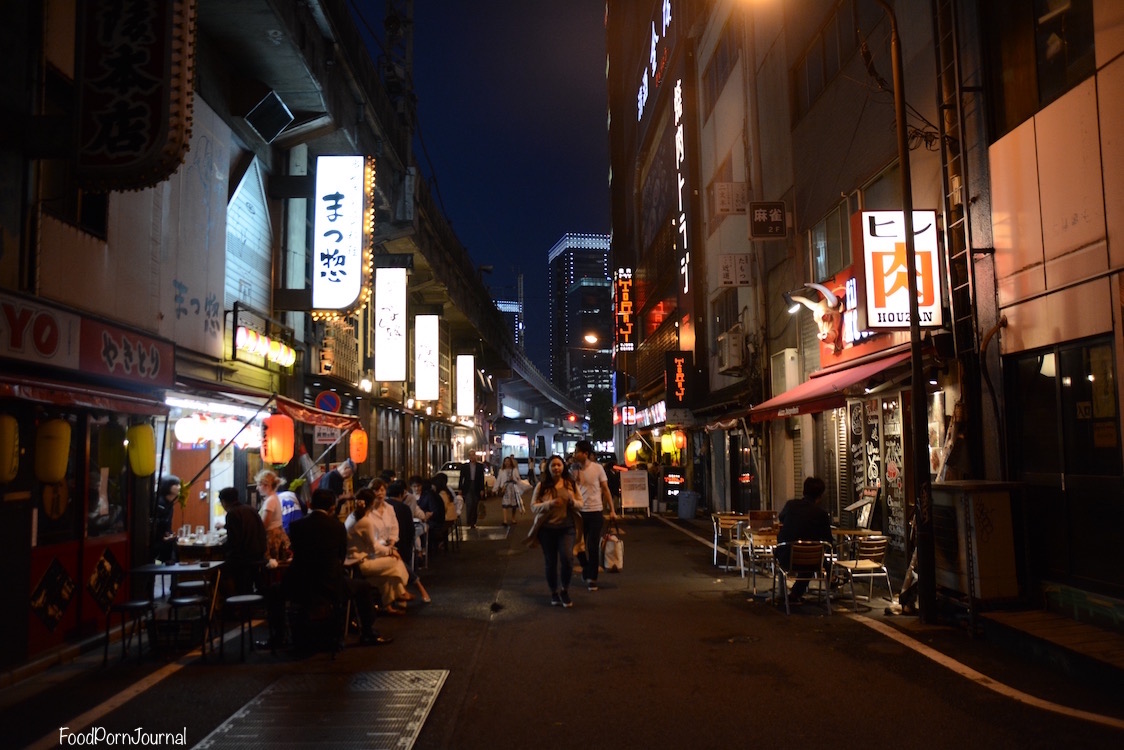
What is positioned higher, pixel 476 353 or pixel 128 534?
pixel 476 353

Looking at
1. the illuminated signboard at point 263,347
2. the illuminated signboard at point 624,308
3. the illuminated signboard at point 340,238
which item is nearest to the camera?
the illuminated signboard at point 263,347

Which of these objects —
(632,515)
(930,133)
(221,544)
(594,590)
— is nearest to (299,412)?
(221,544)

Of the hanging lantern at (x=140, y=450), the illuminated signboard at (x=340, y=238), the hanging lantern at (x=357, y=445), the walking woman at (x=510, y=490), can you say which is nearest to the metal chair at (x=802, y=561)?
the hanging lantern at (x=140, y=450)

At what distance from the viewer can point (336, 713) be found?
637cm

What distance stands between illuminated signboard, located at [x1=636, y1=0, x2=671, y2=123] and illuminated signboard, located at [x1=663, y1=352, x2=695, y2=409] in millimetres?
12976

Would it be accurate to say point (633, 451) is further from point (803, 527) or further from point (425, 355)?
point (803, 527)

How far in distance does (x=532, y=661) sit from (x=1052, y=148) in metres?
7.71

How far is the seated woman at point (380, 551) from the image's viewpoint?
10.2 m

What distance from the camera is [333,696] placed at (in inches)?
270

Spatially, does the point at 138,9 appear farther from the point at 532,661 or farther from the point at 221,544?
the point at 532,661

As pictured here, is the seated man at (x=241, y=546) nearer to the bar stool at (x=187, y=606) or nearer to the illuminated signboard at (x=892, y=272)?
the bar stool at (x=187, y=606)

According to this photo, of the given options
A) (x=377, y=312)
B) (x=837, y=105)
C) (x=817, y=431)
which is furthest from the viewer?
(x=377, y=312)

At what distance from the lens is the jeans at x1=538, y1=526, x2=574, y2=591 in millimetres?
11094

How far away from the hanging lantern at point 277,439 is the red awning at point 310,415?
10.0 inches
